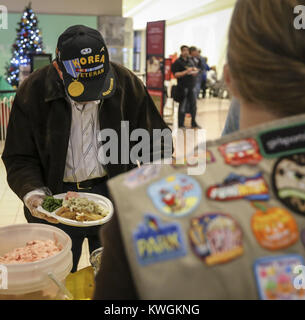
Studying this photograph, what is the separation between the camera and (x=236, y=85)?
729 mm

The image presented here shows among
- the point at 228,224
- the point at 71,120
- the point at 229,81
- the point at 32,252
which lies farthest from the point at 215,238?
the point at 71,120

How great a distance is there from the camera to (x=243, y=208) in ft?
2.06

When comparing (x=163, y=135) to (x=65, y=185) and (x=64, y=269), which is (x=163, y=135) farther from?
(x=64, y=269)

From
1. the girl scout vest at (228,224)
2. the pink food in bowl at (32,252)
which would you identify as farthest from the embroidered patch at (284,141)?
the pink food in bowl at (32,252)

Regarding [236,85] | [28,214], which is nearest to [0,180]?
[28,214]

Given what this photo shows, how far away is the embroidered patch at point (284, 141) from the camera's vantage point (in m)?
0.64

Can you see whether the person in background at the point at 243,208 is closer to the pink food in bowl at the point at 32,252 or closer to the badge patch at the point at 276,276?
the badge patch at the point at 276,276

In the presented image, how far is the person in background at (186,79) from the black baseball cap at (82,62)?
7313 mm

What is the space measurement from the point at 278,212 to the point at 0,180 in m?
5.76

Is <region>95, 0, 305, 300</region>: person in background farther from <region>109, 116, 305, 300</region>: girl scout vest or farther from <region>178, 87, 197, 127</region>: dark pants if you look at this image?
<region>178, 87, 197, 127</region>: dark pants

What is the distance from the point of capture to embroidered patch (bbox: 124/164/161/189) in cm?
67
